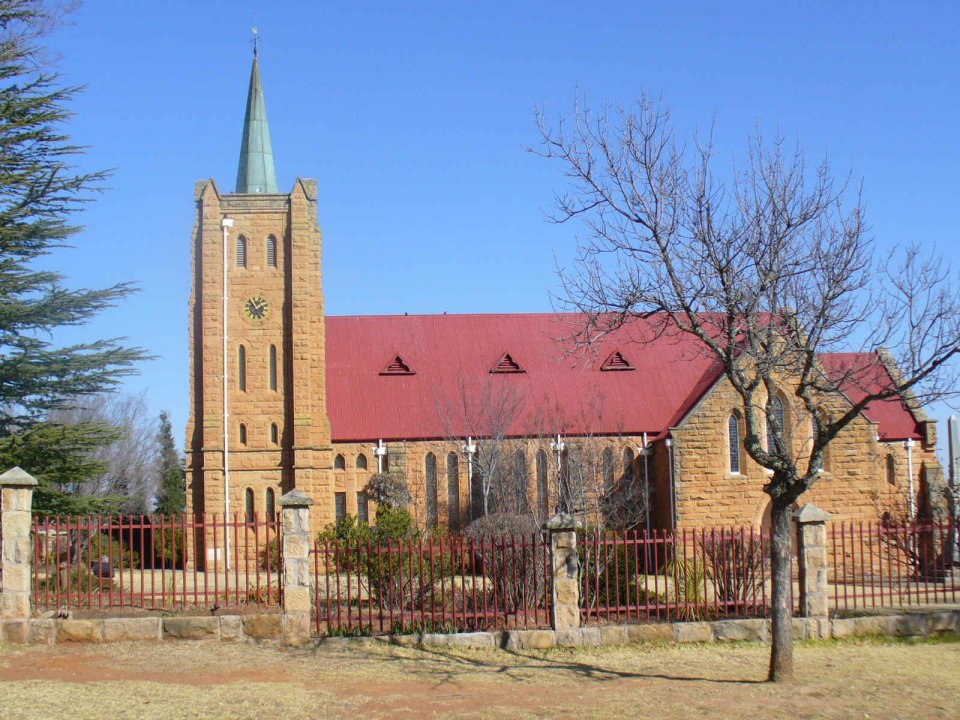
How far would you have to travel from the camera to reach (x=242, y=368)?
31.2 m

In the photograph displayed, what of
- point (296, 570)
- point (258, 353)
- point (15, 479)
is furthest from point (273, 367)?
point (296, 570)

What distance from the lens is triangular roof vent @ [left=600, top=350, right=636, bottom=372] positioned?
34.6 metres

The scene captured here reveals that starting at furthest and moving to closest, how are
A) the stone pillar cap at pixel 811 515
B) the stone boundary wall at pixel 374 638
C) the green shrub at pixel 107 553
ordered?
the green shrub at pixel 107 553
the stone pillar cap at pixel 811 515
the stone boundary wall at pixel 374 638

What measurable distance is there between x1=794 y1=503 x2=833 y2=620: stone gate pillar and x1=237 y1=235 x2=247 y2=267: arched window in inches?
814

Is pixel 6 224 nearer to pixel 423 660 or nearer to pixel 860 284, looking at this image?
pixel 423 660

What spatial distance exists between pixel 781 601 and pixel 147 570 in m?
22.1

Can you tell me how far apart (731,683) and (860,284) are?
5105mm

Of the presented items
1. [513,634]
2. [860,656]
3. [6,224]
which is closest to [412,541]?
[513,634]

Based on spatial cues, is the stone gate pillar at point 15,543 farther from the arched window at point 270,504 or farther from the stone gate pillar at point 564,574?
the arched window at point 270,504

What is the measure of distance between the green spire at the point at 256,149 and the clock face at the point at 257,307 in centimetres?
432

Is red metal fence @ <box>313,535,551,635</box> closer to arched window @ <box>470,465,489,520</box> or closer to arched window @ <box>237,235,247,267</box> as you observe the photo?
arched window @ <box>470,465,489,520</box>

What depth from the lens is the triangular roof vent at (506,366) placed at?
3406cm

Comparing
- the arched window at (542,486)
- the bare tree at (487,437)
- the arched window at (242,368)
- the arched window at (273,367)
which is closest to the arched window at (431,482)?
the bare tree at (487,437)

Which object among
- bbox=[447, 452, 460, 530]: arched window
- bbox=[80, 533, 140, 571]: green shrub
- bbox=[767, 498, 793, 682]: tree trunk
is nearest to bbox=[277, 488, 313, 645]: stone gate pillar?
bbox=[80, 533, 140, 571]: green shrub
